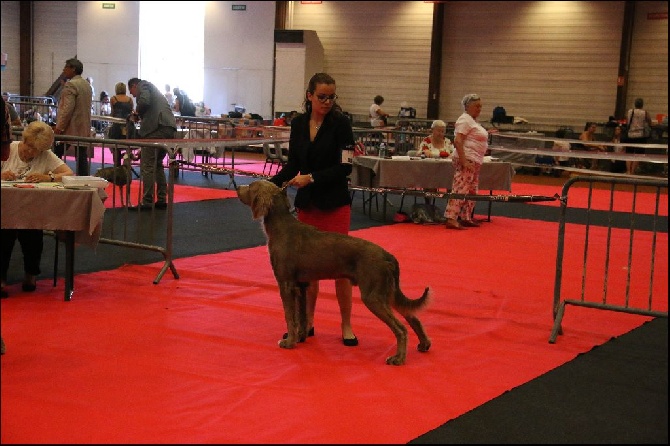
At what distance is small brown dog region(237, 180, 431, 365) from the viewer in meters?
4.56

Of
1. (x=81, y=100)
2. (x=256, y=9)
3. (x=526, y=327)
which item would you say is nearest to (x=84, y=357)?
(x=526, y=327)

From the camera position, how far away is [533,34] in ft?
72.0

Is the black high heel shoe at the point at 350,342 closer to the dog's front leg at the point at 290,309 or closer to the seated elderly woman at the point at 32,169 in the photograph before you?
the dog's front leg at the point at 290,309

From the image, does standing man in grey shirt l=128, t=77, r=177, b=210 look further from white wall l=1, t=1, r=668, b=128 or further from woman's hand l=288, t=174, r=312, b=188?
white wall l=1, t=1, r=668, b=128

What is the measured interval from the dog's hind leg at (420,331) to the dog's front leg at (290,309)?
62 centimetres

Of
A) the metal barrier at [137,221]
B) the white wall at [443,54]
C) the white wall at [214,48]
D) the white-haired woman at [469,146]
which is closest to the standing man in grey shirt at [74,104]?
the metal barrier at [137,221]

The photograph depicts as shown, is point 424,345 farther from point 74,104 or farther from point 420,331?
point 74,104

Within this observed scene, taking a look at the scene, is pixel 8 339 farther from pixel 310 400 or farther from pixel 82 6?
pixel 82 6

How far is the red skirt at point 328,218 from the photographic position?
16.3ft

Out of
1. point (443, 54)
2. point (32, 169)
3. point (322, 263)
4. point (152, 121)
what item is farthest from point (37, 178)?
point (443, 54)

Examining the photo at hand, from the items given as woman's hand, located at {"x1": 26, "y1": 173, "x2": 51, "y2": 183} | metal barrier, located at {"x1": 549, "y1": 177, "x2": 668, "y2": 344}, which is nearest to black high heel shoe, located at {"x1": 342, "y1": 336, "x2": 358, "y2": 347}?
metal barrier, located at {"x1": 549, "y1": 177, "x2": 668, "y2": 344}

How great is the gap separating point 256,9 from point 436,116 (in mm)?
6162

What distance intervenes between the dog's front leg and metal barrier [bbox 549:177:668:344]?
5.16 feet

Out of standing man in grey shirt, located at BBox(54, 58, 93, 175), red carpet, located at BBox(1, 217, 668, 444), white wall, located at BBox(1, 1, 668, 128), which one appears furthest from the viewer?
white wall, located at BBox(1, 1, 668, 128)
